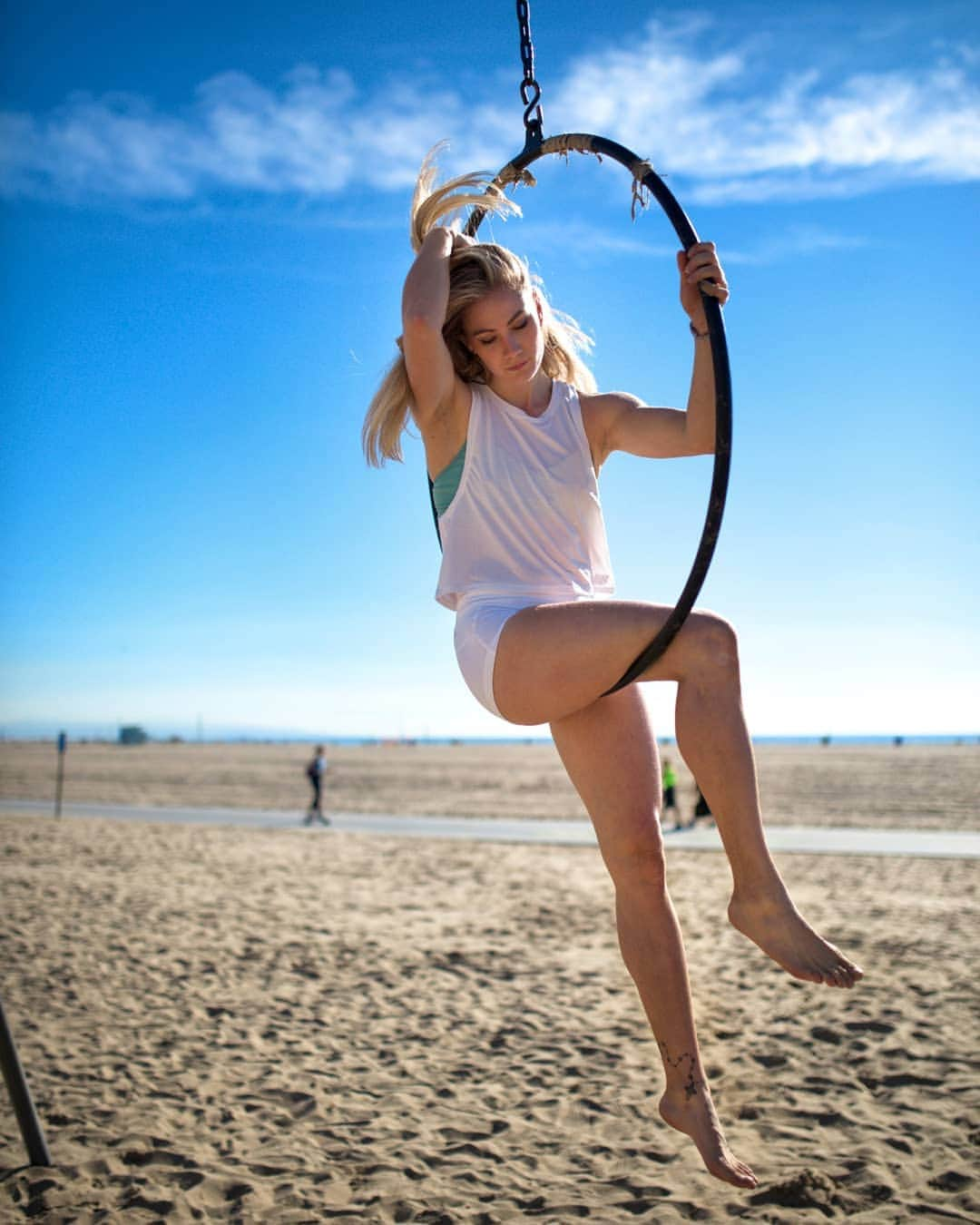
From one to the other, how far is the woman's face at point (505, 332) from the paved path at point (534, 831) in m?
14.9

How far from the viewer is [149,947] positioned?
11359 millimetres

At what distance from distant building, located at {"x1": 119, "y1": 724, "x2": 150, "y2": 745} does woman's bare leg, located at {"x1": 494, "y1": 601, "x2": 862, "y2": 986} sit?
3847 inches

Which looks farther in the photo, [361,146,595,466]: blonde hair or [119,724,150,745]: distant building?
[119,724,150,745]: distant building

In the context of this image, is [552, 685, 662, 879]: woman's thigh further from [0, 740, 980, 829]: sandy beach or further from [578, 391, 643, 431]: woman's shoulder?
[0, 740, 980, 829]: sandy beach

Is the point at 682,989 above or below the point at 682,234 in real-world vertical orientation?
below

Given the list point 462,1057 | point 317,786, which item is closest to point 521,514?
point 462,1057

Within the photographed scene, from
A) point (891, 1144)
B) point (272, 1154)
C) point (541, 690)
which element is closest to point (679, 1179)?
point (891, 1144)

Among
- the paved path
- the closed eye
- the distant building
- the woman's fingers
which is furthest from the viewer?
the distant building

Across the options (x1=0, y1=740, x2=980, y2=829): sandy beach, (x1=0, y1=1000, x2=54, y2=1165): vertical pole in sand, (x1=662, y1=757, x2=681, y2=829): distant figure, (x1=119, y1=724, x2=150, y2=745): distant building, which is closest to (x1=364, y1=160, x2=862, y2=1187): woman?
(x1=0, y1=1000, x2=54, y2=1165): vertical pole in sand

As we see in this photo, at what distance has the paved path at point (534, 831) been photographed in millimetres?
16594

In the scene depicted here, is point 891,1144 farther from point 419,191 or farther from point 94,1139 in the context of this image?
point 419,191

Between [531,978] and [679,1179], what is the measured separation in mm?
3981

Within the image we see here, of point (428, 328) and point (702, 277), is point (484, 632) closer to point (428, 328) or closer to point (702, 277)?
point (428, 328)

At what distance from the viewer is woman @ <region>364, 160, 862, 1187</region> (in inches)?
87.8
